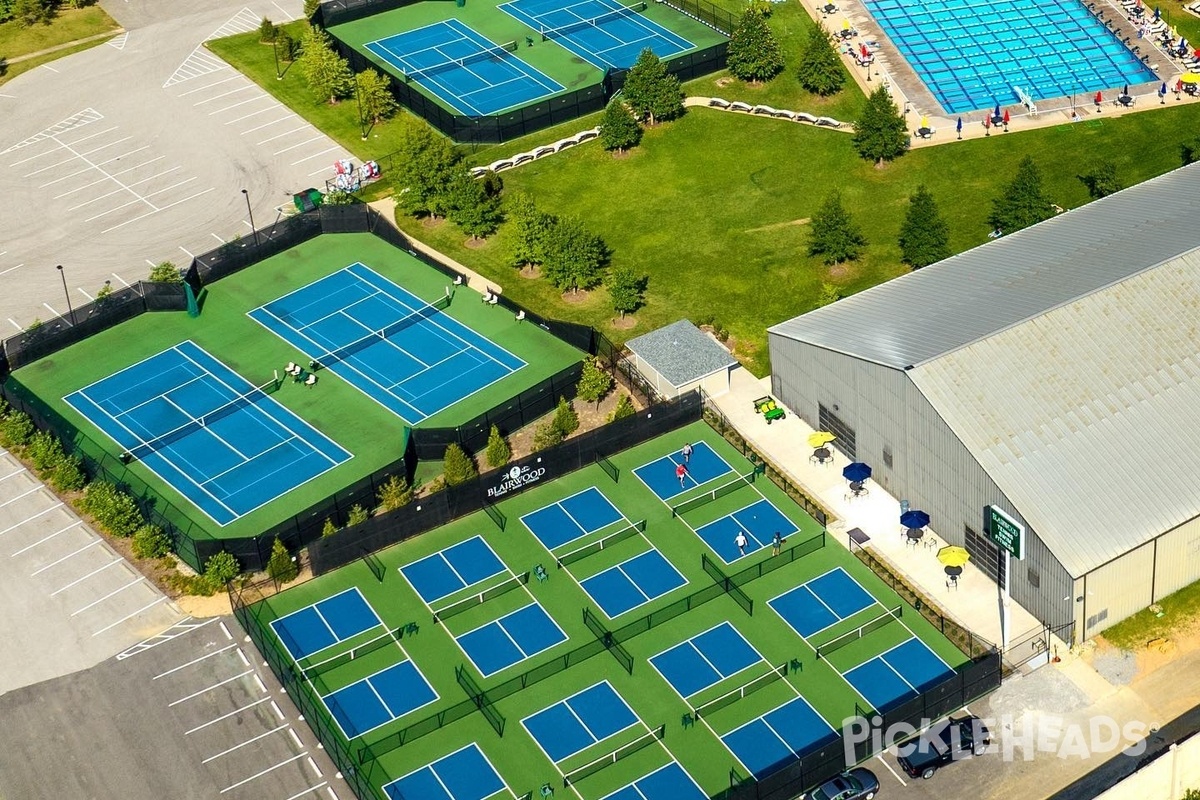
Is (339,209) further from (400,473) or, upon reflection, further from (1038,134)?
(1038,134)

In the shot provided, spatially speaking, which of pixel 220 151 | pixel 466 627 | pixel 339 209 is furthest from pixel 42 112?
pixel 466 627

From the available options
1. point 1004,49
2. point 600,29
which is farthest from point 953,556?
point 600,29

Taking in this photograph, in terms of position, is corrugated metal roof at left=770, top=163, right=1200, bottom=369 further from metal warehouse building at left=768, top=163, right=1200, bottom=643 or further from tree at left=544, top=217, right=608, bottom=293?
tree at left=544, top=217, right=608, bottom=293

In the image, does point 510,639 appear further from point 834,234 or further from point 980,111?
point 980,111

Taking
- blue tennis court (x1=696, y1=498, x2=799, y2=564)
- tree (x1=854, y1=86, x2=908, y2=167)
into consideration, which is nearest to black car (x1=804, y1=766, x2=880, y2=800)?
blue tennis court (x1=696, y1=498, x2=799, y2=564)

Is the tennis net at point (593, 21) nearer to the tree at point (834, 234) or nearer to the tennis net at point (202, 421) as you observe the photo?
the tree at point (834, 234)

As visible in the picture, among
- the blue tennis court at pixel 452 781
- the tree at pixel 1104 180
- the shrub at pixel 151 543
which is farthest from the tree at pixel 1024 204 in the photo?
the shrub at pixel 151 543
